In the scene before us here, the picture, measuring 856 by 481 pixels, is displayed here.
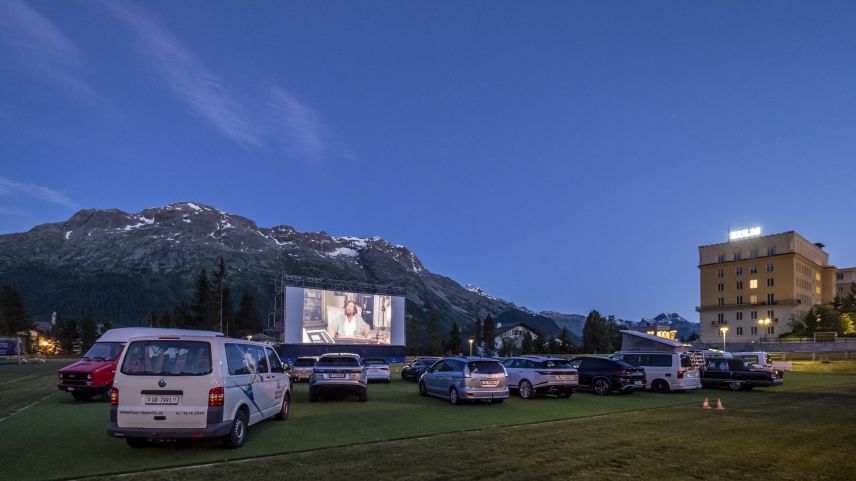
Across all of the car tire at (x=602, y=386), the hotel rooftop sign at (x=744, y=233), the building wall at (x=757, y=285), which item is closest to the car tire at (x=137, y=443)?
the car tire at (x=602, y=386)

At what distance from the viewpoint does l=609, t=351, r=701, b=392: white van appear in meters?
22.6

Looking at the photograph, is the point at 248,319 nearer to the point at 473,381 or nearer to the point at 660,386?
the point at 660,386

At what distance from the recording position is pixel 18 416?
13719 mm

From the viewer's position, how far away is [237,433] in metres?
9.83

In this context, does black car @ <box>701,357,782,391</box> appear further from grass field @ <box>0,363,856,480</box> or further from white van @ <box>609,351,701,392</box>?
grass field @ <box>0,363,856,480</box>

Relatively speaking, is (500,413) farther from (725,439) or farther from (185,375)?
(185,375)

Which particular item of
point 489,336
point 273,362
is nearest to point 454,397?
point 273,362

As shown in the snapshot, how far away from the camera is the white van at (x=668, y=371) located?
22562 mm

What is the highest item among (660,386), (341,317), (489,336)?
(341,317)

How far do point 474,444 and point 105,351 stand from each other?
45.4 feet

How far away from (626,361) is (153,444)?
1980cm

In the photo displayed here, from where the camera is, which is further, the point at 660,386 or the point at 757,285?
the point at 757,285

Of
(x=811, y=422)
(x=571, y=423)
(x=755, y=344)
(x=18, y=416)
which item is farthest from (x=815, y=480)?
(x=755, y=344)

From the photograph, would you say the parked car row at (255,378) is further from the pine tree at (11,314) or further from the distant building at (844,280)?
the distant building at (844,280)
